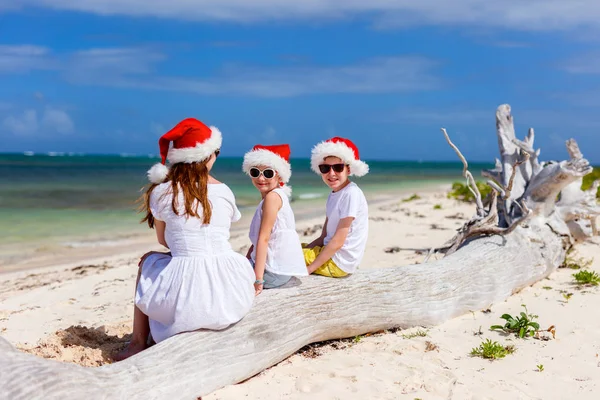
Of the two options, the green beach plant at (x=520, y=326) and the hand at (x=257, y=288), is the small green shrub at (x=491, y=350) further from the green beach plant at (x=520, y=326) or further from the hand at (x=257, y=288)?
the hand at (x=257, y=288)

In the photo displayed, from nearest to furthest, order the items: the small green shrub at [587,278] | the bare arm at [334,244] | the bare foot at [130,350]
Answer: the bare foot at [130,350], the bare arm at [334,244], the small green shrub at [587,278]

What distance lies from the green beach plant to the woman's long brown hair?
3.36 m

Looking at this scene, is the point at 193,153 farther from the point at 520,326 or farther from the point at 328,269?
the point at 520,326

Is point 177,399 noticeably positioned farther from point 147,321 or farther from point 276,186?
point 276,186

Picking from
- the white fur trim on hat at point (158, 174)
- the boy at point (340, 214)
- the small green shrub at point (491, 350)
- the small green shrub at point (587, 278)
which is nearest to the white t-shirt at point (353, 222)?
the boy at point (340, 214)

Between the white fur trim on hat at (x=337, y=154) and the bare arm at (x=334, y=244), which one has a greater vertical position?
the white fur trim on hat at (x=337, y=154)

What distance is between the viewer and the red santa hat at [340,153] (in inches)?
221

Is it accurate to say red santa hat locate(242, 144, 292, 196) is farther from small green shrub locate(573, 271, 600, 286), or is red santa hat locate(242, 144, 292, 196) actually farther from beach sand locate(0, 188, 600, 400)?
small green shrub locate(573, 271, 600, 286)

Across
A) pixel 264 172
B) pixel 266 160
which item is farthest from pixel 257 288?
pixel 266 160

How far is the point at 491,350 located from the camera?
17.5ft

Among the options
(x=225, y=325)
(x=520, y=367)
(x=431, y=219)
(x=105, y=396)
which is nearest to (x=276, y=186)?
(x=225, y=325)

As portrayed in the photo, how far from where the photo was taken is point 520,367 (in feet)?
16.9

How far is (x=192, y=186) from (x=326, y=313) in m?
1.79

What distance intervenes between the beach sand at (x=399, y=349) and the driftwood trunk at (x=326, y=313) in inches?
6.7
